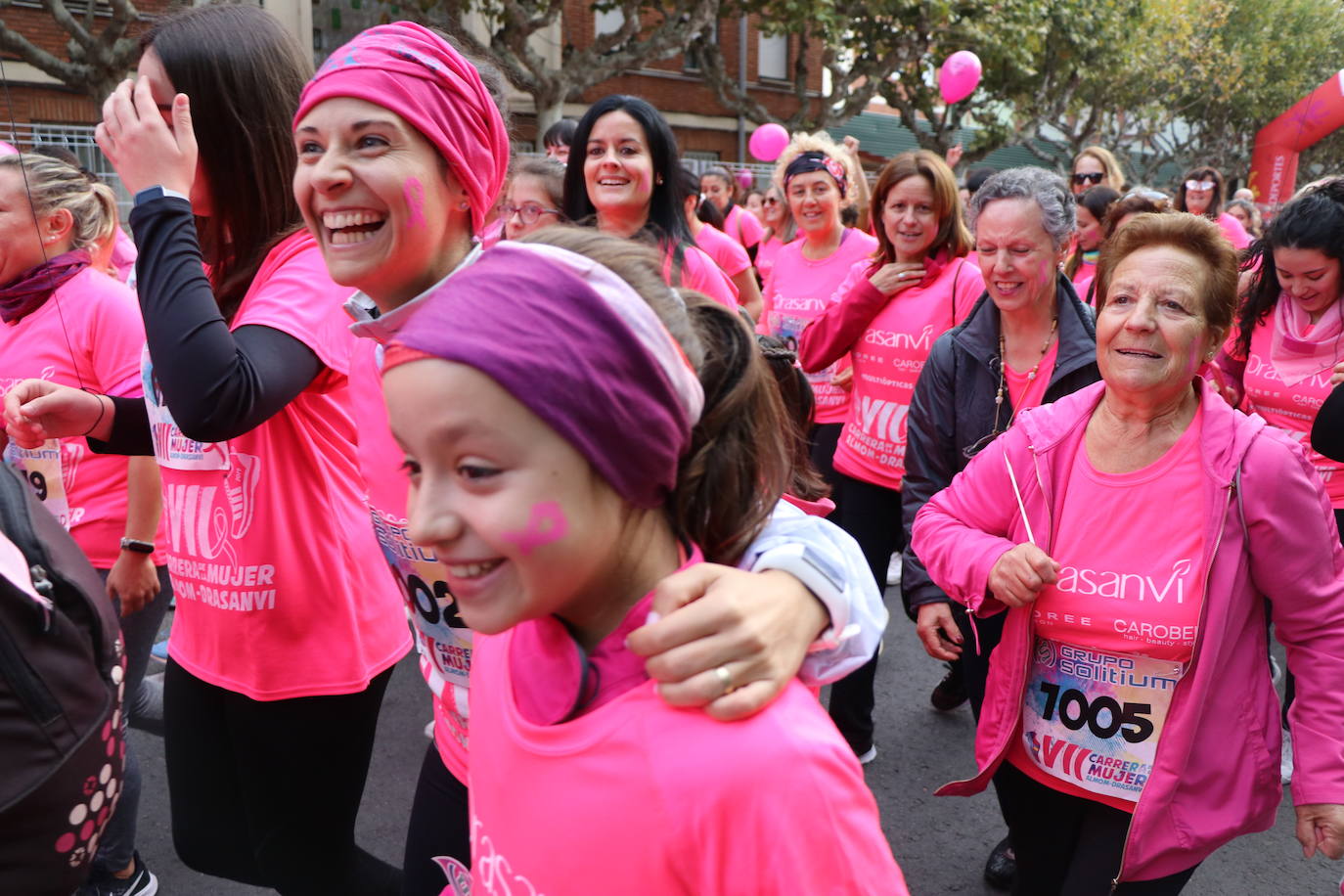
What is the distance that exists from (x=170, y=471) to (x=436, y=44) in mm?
1076

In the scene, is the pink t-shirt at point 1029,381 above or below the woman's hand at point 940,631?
above

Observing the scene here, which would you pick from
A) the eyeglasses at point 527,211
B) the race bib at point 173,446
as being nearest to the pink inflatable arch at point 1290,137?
the eyeglasses at point 527,211

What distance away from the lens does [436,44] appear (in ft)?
6.31

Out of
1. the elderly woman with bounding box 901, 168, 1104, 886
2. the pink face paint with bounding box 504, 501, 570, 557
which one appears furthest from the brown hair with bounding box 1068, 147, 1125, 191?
the pink face paint with bounding box 504, 501, 570, 557

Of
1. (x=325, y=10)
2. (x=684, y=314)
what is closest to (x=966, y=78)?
(x=325, y=10)

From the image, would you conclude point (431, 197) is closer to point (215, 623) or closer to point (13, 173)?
point (215, 623)

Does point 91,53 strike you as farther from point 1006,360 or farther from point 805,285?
point 1006,360

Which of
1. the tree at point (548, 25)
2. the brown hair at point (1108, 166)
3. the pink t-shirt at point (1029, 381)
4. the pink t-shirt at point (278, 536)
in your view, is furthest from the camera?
the tree at point (548, 25)

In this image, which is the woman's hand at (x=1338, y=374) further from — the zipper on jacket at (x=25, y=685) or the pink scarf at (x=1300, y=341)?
the zipper on jacket at (x=25, y=685)

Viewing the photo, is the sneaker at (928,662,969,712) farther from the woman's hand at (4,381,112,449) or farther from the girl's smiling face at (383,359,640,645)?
the girl's smiling face at (383,359,640,645)

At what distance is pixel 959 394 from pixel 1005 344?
8.5 inches

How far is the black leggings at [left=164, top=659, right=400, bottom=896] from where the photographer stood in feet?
7.46

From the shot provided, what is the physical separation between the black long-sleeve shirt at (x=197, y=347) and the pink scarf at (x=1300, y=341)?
11.5 feet

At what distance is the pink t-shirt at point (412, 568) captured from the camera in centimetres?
195
